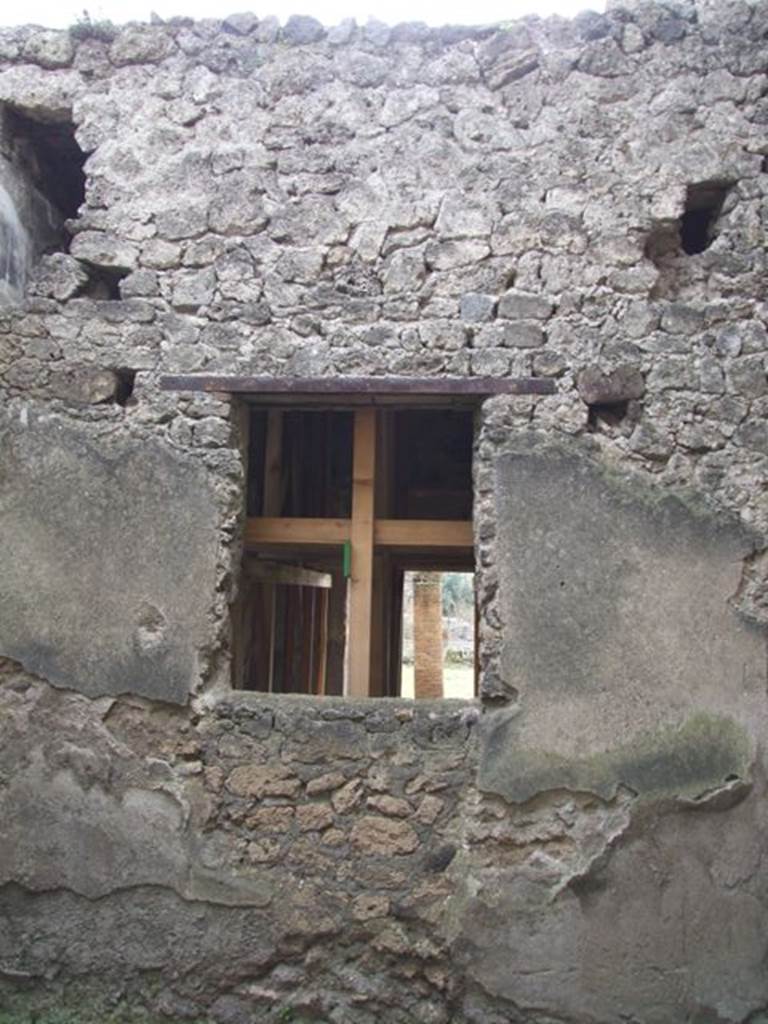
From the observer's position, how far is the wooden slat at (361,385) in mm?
3479

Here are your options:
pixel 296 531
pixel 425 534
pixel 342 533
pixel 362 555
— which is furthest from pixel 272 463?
pixel 425 534

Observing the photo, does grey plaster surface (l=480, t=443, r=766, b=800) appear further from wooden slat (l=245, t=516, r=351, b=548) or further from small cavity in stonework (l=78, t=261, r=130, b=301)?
small cavity in stonework (l=78, t=261, r=130, b=301)

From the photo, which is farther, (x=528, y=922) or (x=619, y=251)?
(x=619, y=251)

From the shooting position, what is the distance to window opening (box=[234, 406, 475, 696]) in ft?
12.2

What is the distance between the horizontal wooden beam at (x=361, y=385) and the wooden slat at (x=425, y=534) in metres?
0.57

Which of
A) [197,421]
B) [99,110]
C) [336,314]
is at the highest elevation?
[99,110]

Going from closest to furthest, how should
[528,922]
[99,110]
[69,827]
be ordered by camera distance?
1. [528,922]
2. [69,827]
3. [99,110]

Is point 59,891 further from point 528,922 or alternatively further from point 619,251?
point 619,251

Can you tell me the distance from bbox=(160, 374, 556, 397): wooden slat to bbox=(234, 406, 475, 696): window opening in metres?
0.22

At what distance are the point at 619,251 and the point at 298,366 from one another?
1.44 meters

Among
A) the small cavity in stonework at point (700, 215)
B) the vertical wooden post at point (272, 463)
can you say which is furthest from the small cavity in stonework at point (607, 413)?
the vertical wooden post at point (272, 463)

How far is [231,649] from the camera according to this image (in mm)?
3604

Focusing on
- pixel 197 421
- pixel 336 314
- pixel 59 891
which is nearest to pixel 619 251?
pixel 336 314

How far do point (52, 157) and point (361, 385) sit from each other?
2123 mm
